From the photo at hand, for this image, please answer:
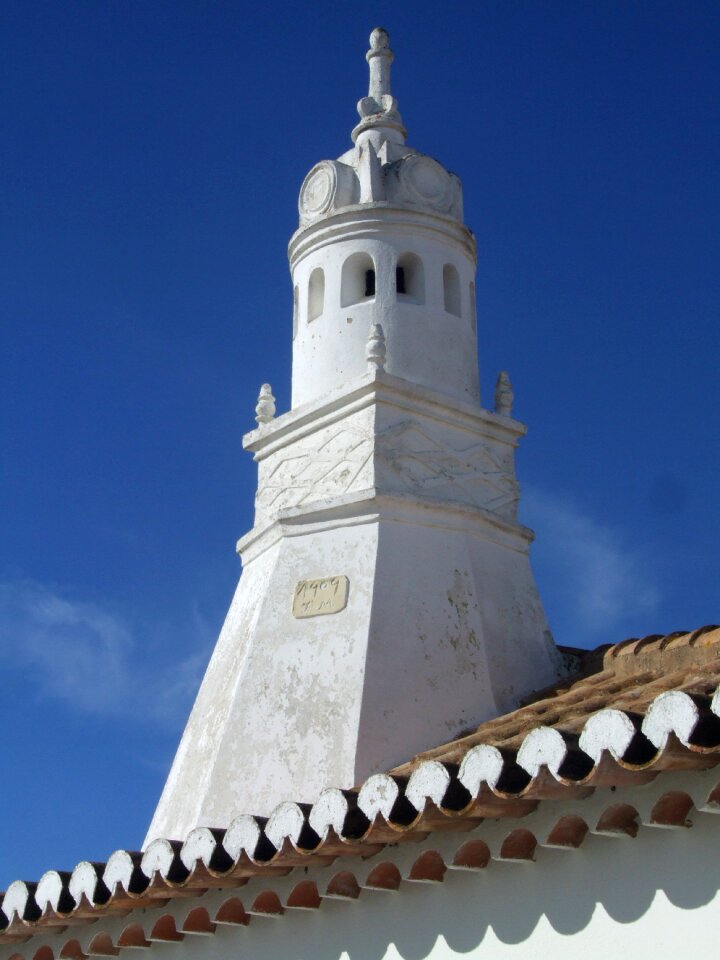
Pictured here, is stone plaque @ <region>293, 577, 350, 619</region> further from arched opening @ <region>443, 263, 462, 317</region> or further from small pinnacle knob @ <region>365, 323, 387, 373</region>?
arched opening @ <region>443, 263, 462, 317</region>

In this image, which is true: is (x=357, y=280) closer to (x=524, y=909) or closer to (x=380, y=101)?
(x=380, y=101)

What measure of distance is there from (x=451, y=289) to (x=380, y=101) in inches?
84.8

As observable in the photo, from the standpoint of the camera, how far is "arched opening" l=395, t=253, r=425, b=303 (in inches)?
470

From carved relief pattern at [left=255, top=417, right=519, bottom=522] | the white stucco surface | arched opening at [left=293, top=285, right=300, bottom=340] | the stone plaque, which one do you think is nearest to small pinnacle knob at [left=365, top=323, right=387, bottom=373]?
carved relief pattern at [left=255, top=417, right=519, bottom=522]

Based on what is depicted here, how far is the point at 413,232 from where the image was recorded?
12016 millimetres

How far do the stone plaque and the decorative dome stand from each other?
3481mm

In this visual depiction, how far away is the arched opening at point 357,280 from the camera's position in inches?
470

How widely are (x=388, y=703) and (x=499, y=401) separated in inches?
128

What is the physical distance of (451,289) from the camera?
40.2 ft

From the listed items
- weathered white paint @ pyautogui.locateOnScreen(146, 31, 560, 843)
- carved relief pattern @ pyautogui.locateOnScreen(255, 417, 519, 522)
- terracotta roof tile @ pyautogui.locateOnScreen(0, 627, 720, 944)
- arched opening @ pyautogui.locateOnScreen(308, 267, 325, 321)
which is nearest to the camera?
terracotta roof tile @ pyautogui.locateOnScreen(0, 627, 720, 944)

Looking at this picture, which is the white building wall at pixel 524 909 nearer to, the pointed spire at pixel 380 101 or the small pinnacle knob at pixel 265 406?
the small pinnacle knob at pixel 265 406

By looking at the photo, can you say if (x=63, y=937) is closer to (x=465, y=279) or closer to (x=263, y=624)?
(x=263, y=624)

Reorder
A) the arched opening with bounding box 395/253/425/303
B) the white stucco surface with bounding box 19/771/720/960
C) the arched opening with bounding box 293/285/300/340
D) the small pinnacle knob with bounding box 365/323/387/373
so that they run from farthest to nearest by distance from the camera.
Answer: the arched opening with bounding box 293/285/300/340 → the arched opening with bounding box 395/253/425/303 → the small pinnacle knob with bounding box 365/323/387/373 → the white stucco surface with bounding box 19/771/720/960

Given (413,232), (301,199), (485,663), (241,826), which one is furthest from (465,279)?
(241,826)
